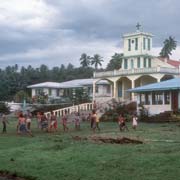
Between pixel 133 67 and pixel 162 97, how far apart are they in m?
18.8

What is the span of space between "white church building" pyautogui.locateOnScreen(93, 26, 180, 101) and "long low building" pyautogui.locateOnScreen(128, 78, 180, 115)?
10.2 m

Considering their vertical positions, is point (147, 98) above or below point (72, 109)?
above

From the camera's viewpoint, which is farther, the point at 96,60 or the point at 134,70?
the point at 96,60

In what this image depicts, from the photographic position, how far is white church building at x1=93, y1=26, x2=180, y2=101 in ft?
190

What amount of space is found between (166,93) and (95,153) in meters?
28.7

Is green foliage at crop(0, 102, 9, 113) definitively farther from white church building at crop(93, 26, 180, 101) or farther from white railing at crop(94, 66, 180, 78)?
white railing at crop(94, 66, 180, 78)

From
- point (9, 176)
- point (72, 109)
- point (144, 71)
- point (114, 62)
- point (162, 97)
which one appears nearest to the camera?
point (9, 176)

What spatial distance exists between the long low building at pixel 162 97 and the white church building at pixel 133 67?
1022 centimetres

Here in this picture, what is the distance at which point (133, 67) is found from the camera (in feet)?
207

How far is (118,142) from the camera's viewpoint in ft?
66.3

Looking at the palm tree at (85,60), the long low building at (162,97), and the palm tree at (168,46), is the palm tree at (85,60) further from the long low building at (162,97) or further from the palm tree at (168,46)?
the long low building at (162,97)

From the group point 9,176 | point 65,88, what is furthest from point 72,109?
point 9,176

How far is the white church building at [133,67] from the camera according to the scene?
190 feet

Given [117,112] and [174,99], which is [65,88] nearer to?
[117,112]
